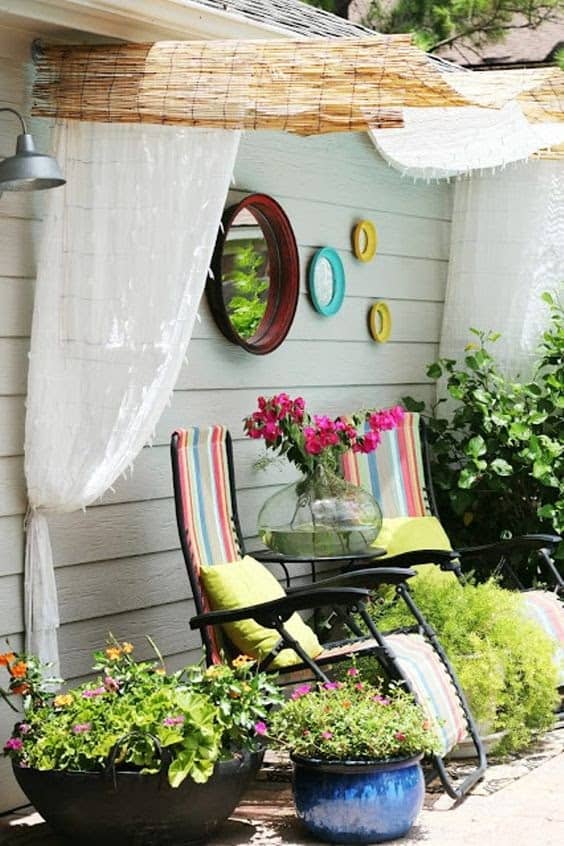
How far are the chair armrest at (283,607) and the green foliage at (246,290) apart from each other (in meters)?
1.30

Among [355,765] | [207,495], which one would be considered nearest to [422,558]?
[207,495]

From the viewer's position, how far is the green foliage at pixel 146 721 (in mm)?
4066

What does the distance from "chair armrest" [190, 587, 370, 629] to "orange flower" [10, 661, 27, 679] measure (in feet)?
2.00

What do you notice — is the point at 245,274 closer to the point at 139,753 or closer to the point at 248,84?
the point at 248,84

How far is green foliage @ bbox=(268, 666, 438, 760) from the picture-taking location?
4.26 meters

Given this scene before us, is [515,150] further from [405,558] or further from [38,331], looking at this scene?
[38,331]

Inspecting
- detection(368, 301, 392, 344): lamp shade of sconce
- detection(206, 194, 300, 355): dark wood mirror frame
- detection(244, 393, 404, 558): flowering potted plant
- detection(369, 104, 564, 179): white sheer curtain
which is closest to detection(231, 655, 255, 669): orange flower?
detection(244, 393, 404, 558): flowering potted plant

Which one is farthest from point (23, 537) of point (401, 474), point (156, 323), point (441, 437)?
point (441, 437)

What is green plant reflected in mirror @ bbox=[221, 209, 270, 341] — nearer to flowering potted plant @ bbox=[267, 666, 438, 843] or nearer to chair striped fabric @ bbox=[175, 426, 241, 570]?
chair striped fabric @ bbox=[175, 426, 241, 570]

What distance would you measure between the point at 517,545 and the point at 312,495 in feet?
2.64

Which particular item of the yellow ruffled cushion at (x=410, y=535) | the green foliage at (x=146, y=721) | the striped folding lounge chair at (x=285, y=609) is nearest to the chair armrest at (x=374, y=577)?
the striped folding lounge chair at (x=285, y=609)

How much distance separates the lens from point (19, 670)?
430 centimetres

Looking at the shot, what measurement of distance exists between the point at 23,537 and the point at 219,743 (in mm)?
896

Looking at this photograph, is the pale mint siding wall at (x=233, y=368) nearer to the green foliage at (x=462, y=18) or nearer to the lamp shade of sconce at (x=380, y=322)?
the lamp shade of sconce at (x=380, y=322)
